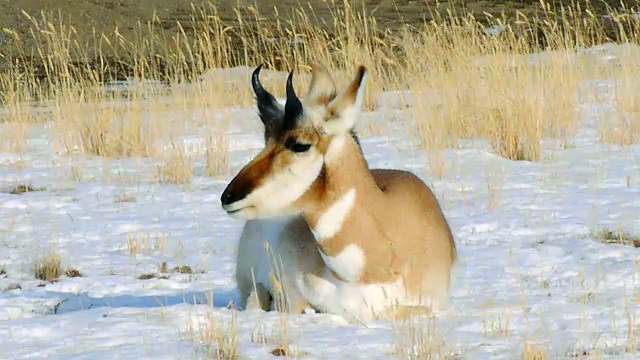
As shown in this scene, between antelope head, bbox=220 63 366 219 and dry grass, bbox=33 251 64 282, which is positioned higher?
antelope head, bbox=220 63 366 219

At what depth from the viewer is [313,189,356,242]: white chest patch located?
17.5 feet

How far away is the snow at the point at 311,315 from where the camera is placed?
17.1 feet

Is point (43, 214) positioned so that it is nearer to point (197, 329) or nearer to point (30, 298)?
point (30, 298)

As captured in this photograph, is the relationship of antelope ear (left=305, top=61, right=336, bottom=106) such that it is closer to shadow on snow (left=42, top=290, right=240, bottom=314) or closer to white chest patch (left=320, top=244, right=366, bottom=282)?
white chest patch (left=320, top=244, right=366, bottom=282)

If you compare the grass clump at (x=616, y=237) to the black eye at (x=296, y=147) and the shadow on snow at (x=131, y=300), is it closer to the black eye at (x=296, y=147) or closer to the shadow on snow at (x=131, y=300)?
the shadow on snow at (x=131, y=300)

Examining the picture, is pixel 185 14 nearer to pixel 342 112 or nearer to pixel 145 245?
pixel 145 245

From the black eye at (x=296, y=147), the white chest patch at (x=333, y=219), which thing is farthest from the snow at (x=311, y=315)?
the black eye at (x=296, y=147)

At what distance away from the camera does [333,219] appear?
5355mm

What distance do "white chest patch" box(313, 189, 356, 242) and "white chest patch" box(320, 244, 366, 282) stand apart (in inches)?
4.3

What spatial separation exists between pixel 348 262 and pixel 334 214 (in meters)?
0.24

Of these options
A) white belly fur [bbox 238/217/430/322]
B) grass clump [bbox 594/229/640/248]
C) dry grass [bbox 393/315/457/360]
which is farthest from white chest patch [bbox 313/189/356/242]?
grass clump [bbox 594/229/640/248]

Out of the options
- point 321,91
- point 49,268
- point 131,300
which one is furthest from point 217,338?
point 49,268

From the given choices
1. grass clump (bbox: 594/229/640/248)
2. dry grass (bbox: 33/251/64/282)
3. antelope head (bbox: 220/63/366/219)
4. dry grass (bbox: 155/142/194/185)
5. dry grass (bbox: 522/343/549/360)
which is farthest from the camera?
dry grass (bbox: 155/142/194/185)

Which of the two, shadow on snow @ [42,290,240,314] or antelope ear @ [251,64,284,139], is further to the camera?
shadow on snow @ [42,290,240,314]
